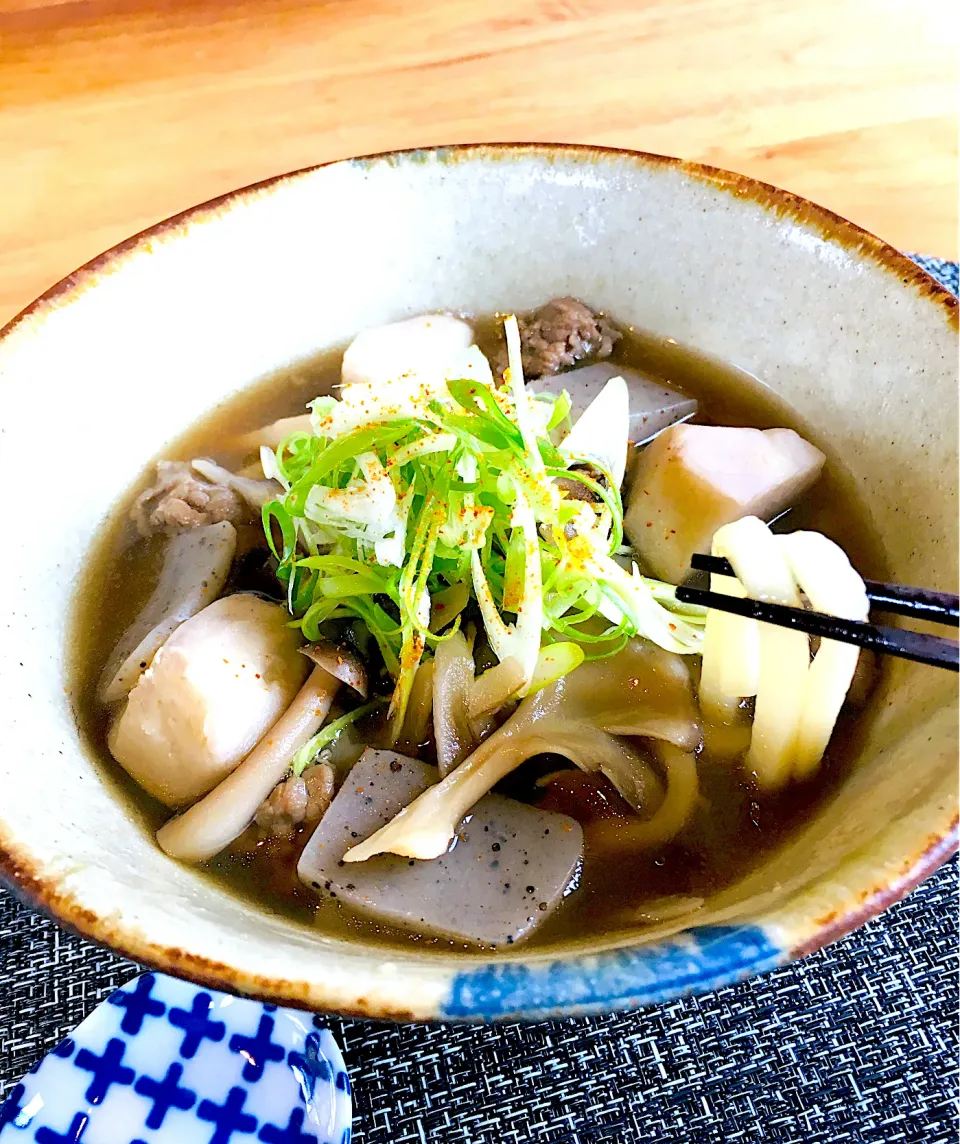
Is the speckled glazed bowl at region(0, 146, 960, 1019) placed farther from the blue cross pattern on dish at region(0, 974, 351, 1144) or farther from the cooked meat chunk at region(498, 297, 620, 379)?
the blue cross pattern on dish at region(0, 974, 351, 1144)

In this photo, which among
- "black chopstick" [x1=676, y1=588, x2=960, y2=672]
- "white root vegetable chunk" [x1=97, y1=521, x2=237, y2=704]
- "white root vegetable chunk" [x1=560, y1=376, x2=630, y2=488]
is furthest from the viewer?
"white root vegetable chunk" [x1=560, y1=376, x2=630, y2=488]

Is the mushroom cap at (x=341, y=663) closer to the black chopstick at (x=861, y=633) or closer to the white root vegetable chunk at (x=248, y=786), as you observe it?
the white root vegetable chunk at (x=248, y=786)

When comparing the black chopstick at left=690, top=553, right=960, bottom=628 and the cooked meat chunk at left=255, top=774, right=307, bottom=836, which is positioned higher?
the black chopstick at left=690, top=553, right=960, bottom=628

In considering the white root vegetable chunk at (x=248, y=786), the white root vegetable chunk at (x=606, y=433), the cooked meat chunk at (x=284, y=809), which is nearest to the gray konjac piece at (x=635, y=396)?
the white root vegetable chunk at (x=606, y=433)

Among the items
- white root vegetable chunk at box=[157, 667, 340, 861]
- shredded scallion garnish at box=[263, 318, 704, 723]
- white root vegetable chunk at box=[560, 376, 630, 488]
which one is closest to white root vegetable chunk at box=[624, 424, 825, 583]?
white root vegetable chunk at box=[560, 376, 630, 488]

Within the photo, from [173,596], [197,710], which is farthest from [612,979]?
[173,596]

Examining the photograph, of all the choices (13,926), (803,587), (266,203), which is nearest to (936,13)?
(266,203)

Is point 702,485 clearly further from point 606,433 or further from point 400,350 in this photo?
point 400,350
